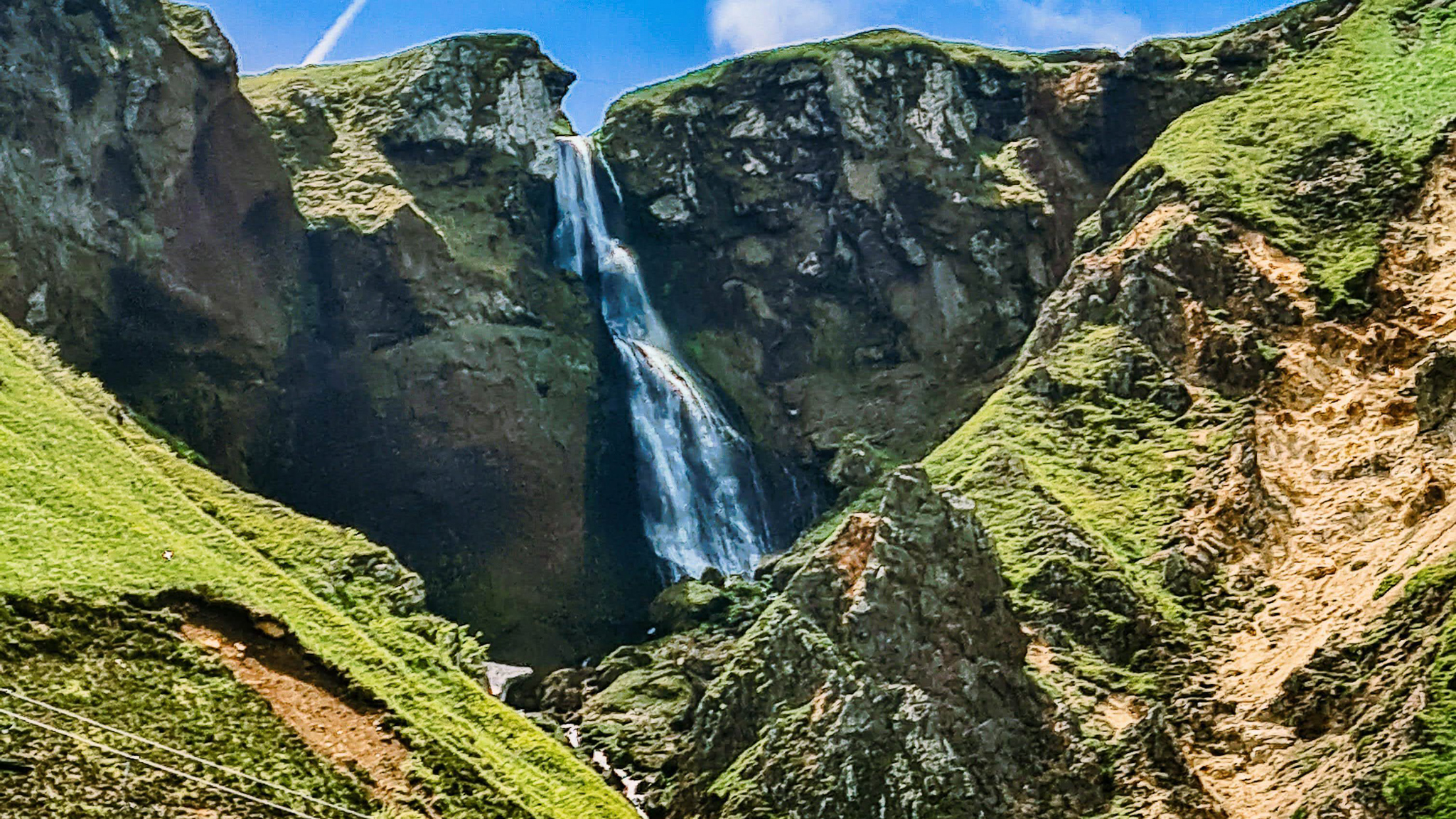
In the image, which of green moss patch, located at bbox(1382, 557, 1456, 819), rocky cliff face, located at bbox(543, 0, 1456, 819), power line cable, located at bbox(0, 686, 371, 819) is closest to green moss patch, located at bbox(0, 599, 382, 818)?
power line cable, located at bbox(0, 686, 371, 819)

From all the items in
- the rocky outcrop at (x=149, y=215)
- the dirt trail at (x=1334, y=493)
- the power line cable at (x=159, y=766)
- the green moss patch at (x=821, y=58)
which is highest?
the green moss patch at (x=821, y=58)

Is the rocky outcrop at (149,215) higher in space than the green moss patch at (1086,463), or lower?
higher

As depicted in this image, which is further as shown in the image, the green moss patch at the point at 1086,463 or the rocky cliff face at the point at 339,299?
the rocky cliff face at the point at 339,299

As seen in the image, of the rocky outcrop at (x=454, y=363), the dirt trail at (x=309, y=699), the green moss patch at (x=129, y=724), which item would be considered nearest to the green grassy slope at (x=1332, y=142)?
the rocky outcrop at (x=454, y=363)

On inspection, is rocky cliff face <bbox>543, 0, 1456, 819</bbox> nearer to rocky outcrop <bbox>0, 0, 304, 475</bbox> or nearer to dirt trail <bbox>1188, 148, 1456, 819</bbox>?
dirt trail <bbox>1188, 148, 1456, 819</bbox>

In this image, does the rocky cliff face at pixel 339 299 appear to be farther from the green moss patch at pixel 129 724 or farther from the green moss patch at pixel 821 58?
the green moss patch at pixel 129 724

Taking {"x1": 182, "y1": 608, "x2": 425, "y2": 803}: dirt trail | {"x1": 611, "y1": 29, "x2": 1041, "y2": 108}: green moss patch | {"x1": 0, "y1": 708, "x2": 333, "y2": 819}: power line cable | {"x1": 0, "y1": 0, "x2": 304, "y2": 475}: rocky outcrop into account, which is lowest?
{"x1": 0, "y1": 708, "x2": 333, "y2": 819}: power line cable
